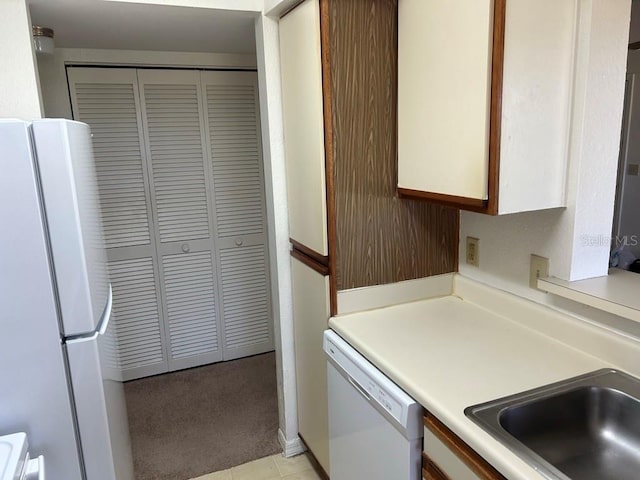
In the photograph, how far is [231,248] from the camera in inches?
125

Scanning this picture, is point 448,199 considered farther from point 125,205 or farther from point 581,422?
point 125,205

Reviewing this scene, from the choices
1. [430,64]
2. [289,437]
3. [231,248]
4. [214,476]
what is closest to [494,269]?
[430,64]

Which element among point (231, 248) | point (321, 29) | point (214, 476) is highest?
point (321, 29)

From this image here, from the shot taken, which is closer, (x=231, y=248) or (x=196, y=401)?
(x=196, y=401)

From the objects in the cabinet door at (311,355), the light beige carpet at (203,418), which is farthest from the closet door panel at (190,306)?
the cabinet door at (311,355)

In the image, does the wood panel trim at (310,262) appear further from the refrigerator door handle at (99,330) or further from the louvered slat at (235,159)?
the louvered slat at (235,159)

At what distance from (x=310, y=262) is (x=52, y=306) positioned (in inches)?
38.2

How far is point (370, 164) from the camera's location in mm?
1748

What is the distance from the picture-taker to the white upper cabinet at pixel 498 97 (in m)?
1.25

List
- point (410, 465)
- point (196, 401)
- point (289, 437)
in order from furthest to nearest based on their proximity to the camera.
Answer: point (196, 401)
point (289, 437)
point (410, 465)

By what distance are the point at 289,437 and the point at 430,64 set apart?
185 centimetres

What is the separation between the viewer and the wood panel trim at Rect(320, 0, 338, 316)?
5.24ft

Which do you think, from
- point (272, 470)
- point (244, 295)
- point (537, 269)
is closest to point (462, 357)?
point (537, 269)

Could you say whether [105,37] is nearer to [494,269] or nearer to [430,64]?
[430,64]
